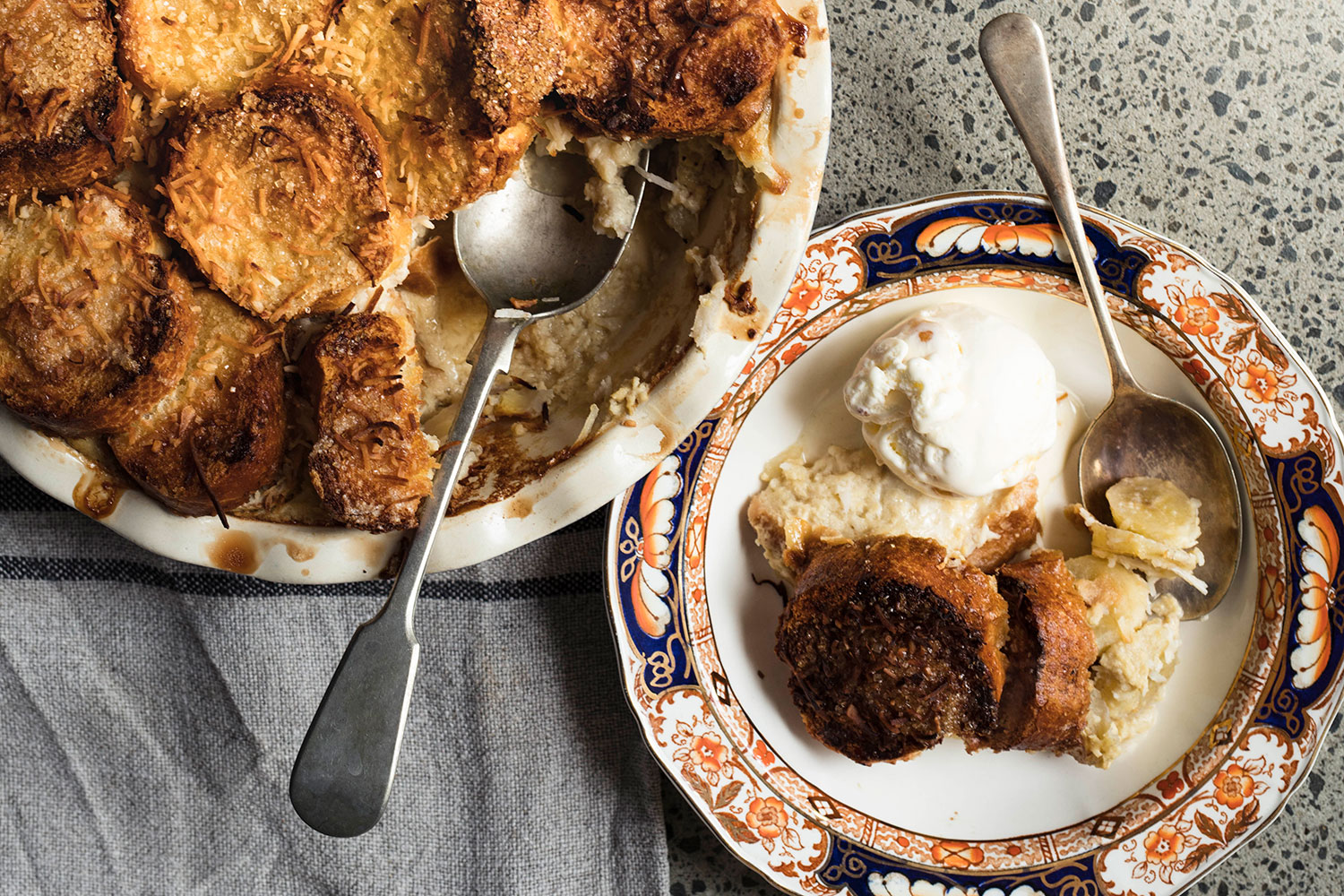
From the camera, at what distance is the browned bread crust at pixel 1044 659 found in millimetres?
1326

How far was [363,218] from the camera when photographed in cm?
109

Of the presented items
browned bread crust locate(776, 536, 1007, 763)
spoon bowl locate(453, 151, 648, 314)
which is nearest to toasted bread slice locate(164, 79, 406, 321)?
spoon bowl locate(453, 151, 648, 314)

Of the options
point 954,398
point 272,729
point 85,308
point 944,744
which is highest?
point 85,308

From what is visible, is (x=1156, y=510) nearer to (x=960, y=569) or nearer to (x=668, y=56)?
(x=960, y=569)

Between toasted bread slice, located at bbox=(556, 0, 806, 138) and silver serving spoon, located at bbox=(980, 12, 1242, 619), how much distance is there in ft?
1.70

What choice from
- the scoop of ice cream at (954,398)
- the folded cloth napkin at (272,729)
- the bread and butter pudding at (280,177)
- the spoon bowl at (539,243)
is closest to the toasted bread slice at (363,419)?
the bread and butter pudding at (280,177)

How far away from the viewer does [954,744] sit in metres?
1.48

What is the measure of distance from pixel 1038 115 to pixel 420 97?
93 cm

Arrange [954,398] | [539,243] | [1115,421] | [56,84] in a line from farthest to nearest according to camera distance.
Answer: [1115,421], [954,398], [539,243], [56,84]

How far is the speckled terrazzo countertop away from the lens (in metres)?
1.53

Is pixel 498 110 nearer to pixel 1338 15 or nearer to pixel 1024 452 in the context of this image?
pixel 1024 452

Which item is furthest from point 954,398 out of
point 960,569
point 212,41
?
point 212,41

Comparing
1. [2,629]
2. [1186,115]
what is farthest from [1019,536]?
[2,629]

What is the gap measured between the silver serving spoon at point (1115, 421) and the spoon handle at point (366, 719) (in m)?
0.99
